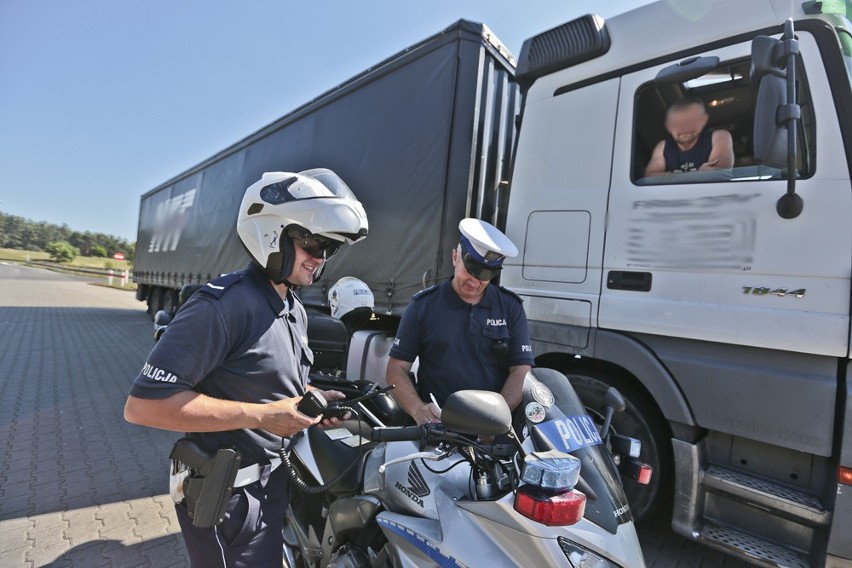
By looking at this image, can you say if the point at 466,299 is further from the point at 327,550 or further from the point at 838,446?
the point at 838,446

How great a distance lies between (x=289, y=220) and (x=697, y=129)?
2.42 m

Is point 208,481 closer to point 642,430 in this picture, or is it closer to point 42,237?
point 642,430

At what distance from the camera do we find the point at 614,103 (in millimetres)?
2811

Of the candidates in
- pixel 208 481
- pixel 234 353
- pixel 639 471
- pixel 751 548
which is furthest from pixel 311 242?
pixel 751 548

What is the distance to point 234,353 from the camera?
1.32m

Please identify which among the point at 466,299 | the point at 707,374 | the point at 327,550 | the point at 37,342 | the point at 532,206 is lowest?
the point at 37,342

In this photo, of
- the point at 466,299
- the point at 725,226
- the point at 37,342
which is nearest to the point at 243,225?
the point at 466,299

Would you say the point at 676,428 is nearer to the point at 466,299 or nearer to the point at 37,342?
the point at 466,299

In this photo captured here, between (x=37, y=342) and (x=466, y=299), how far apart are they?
1040cm

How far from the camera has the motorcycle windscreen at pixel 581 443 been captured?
1.22 m

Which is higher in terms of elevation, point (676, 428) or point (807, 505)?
point (676, 428)

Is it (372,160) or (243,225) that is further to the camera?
(372,160)

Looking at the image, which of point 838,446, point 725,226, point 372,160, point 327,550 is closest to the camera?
point 327,550

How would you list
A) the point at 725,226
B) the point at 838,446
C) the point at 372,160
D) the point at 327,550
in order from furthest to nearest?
the point at 372,160, the point at 725,226, the point at 838,446, the point at 327,550
